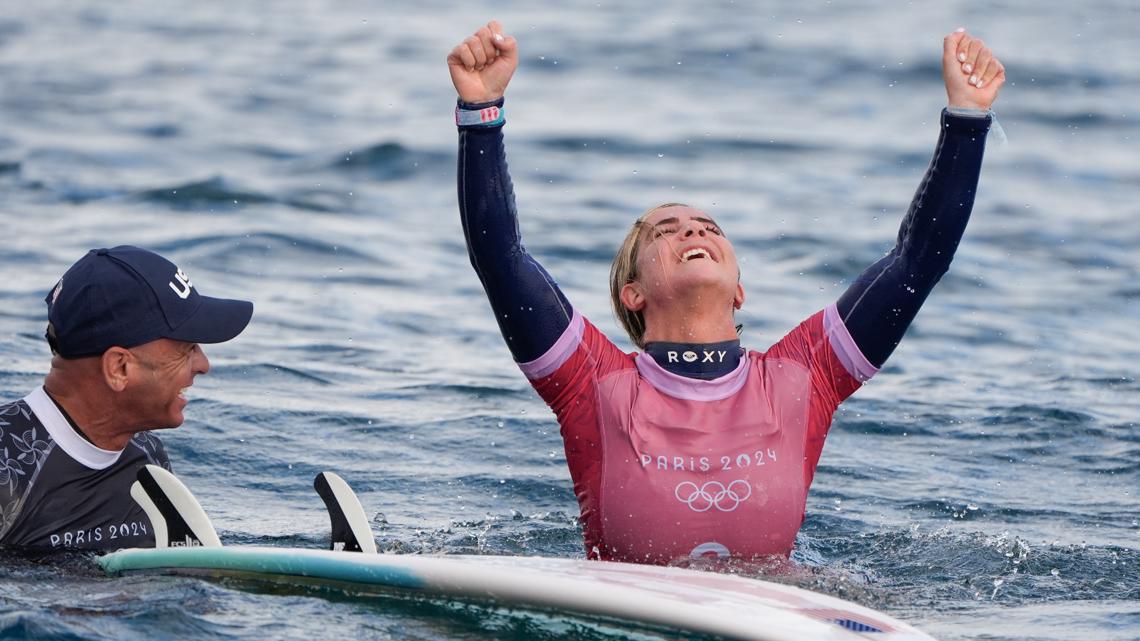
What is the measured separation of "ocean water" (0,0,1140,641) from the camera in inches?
238

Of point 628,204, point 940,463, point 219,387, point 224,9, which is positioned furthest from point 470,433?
point 224,9

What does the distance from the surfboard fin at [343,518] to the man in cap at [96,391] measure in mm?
555

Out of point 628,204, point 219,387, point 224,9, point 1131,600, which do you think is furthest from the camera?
point 224,9

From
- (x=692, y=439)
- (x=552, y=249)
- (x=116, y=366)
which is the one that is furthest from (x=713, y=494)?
(x=552, y=249)

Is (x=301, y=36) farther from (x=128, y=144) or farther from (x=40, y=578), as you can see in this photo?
(x=40, y=578)

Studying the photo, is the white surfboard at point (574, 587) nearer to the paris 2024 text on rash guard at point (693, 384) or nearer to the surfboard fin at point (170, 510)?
the surfboard fin at point (170, 510)

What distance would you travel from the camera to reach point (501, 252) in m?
4.97

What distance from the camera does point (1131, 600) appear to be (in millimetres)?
5434

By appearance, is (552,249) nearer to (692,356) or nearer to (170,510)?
(692,356)

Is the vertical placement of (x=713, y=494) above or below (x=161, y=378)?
below

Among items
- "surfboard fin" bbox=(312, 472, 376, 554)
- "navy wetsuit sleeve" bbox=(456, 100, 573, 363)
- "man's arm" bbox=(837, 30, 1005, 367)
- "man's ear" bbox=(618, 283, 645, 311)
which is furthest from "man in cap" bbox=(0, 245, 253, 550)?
"man's arm" bbox=(837, 30, 1005, 367)

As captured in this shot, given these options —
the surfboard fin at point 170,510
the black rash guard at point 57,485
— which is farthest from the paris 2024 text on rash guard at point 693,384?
the black rash guard at point 57,485

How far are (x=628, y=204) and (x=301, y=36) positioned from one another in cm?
901

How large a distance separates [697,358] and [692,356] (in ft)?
0.06
